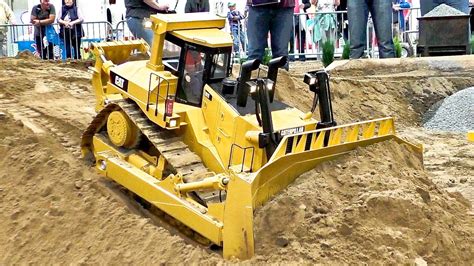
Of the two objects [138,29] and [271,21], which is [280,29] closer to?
[271,21]

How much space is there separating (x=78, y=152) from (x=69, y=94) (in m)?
2.47

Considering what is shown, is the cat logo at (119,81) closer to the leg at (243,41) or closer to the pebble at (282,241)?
the pebble at (282,241)

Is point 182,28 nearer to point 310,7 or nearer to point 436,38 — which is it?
point 436,38

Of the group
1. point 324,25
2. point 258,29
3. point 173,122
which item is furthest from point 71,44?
point 173,122

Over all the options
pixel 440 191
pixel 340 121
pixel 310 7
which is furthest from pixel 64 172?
pixel 310 7

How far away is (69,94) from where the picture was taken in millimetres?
10430

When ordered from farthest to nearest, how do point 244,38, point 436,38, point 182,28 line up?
point 244,38
point 436,38
point 182,28

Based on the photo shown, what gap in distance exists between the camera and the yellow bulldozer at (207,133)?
18.5ft

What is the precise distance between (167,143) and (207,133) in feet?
1.16

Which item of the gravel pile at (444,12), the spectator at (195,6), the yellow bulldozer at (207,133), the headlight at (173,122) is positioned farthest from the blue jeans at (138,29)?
the gravel pile at (444,12)

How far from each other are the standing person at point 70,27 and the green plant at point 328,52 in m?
4.79

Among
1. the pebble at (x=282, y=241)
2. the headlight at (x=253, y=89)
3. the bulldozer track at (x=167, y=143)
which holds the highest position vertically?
the headlight at (x=253, y=89)

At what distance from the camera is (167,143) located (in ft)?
22.4

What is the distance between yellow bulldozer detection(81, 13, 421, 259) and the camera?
18.5ft
